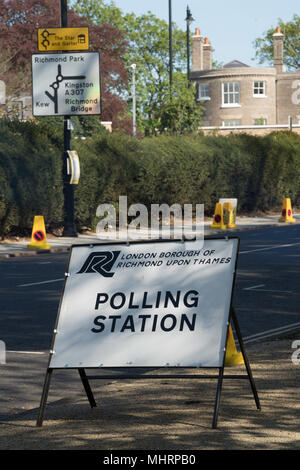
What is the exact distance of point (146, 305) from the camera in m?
6.74

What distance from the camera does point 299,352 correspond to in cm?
907

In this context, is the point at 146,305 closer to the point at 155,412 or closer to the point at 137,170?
the point at 155,412

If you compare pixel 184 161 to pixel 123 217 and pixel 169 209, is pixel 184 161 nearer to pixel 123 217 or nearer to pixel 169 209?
pixel 169 209

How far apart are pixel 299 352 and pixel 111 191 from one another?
2167 centimetres

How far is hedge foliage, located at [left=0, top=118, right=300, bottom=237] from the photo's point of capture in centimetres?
2658

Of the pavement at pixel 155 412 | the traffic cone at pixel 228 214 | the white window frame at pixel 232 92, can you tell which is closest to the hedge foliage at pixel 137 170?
the traffic cone at pixel 228 214

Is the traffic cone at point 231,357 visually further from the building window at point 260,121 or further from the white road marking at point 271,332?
the building window at point 260,121

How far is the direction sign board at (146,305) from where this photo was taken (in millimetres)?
6582

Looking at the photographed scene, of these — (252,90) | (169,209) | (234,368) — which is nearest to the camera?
(234,368)

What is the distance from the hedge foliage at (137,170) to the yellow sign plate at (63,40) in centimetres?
254

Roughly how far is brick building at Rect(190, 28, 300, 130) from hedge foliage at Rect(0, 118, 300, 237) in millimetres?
34372
